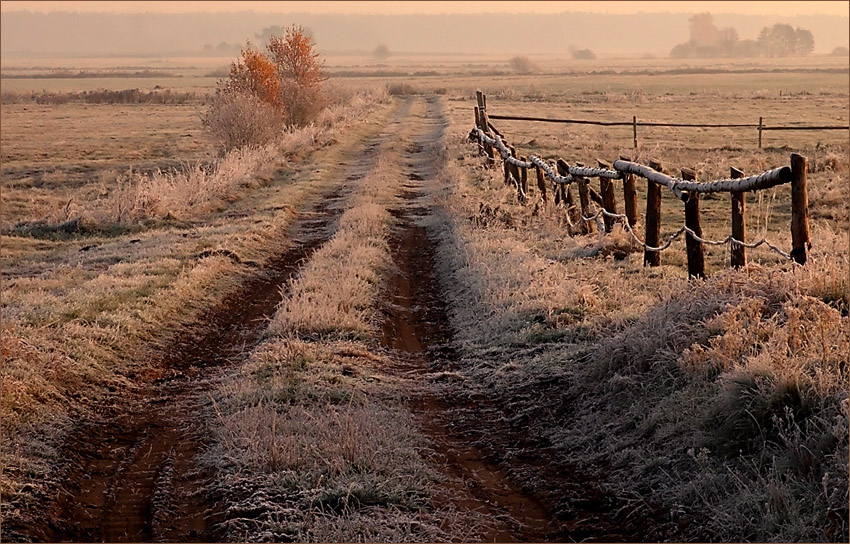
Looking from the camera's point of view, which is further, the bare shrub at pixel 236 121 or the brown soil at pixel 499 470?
the bare shrub at pixel 236 121

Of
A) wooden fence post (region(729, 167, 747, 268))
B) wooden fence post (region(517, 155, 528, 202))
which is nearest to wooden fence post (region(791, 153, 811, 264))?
wooden fence post (region(729, 167, 747, 268))

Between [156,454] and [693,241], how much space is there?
587 cm

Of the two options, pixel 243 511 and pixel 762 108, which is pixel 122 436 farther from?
pixel 762 108

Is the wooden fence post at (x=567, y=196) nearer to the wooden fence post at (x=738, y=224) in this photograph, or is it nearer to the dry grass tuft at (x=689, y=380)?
the dry grass tuft at (x=689, y=380)

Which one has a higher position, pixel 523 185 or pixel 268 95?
pixel 268 95

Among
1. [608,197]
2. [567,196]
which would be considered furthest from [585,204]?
[567,196]

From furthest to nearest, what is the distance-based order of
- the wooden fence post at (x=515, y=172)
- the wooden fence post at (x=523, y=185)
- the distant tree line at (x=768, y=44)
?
the distant tree line at (x=768, y=44), the wooden fence post at (x=515, y=172), the wooden fence post at (x=523, y=185)

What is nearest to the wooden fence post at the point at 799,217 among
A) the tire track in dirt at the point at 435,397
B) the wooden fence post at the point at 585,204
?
the tire track in dirt at the point at 435,397

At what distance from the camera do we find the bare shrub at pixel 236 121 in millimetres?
28812

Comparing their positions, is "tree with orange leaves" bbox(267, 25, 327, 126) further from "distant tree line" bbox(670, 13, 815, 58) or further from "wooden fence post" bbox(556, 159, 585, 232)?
"distant tree line" bbox(670, 13, 815, 58)

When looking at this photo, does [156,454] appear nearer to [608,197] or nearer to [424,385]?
[424,385]

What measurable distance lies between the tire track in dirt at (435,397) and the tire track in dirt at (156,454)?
4.92 feet

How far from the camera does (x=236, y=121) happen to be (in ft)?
94.5

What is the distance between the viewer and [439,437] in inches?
238
